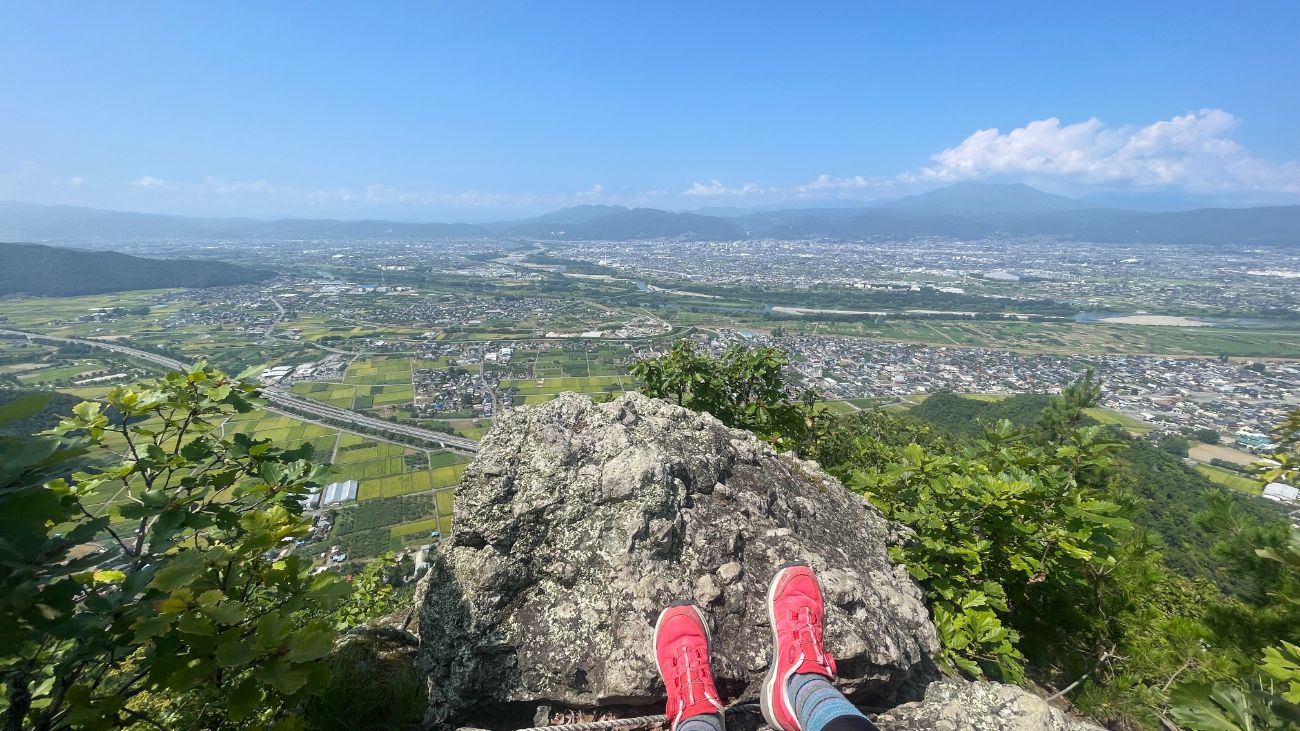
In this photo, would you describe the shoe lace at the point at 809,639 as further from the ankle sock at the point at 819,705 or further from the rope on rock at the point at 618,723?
the rope on rock at the point at 618,723

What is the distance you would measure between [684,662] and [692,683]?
127 mm

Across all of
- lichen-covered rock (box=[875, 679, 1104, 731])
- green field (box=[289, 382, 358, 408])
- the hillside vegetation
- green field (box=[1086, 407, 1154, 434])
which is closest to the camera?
lichen-covered rock (box=[875, 679, 1104, 731])

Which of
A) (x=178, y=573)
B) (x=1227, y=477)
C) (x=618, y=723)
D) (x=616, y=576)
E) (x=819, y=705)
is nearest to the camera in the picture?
(x=178, y=573)

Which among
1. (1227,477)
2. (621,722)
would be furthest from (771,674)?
(1227,477)

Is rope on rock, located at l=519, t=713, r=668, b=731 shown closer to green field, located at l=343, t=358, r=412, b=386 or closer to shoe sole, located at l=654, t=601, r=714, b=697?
shoe sole, located at l=654, t=601, r=714, b=697

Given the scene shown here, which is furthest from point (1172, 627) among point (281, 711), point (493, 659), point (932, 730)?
point (281, 711)

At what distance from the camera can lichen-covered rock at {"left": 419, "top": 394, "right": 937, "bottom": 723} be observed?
11.1 ft

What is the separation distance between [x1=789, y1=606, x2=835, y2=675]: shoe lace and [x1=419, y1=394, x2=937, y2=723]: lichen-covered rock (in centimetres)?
17

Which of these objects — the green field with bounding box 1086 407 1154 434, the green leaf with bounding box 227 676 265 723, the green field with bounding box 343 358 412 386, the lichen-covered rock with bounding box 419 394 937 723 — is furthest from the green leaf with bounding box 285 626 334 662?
the green field with bounding box 1086 407 1154 434

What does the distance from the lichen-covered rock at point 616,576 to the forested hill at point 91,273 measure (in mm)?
139861

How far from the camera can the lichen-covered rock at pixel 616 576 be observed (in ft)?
11.1

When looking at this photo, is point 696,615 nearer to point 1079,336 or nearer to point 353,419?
point 353,419

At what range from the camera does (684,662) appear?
3.23 m

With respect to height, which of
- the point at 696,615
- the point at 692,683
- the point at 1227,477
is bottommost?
the point at 1227,477
